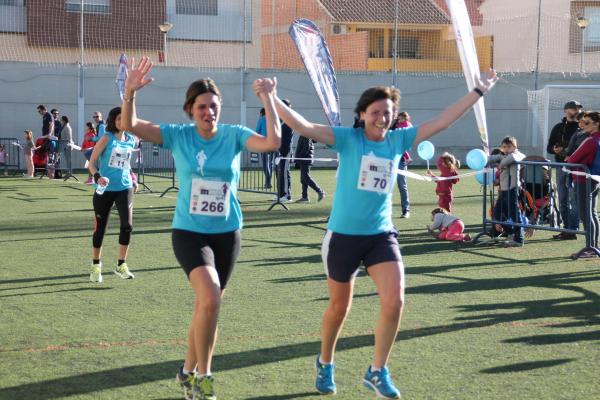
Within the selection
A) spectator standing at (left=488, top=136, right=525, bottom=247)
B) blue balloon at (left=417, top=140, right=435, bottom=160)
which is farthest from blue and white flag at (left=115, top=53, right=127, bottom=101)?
spectator standing at (left=488, top=136, right=525, bottom=247)

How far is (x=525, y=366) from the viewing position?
6.84m

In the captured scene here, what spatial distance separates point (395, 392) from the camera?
5.91 metres

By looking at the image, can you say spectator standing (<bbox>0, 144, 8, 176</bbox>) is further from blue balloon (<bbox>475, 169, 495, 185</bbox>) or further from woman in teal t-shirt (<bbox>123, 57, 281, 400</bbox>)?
woman in teal t-shirt (<bbox>123, 57, 281, 400</bbox>)

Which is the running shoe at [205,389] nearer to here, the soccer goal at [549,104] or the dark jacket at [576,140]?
the dark jacket at [576,140]

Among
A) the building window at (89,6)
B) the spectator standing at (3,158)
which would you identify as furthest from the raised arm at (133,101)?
the building window at (89,6)

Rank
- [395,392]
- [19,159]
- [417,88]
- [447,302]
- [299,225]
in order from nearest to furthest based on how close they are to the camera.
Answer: [395,392], [447,302], [299,225], [19,159], [417,88]

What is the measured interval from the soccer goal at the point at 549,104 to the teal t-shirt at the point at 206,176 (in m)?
26.4

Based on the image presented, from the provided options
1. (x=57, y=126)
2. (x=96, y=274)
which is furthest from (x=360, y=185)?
(x=57, y=126)

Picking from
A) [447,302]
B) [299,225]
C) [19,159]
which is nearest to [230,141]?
[447,302]

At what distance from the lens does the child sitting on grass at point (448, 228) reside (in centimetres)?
1405

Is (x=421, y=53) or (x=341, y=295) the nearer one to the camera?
(x=341, y=295)

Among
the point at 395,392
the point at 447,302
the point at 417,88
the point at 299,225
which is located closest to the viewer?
the point at 395,392

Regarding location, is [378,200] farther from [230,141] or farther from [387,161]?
[230,141]

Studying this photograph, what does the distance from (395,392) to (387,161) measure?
4.65 feet
